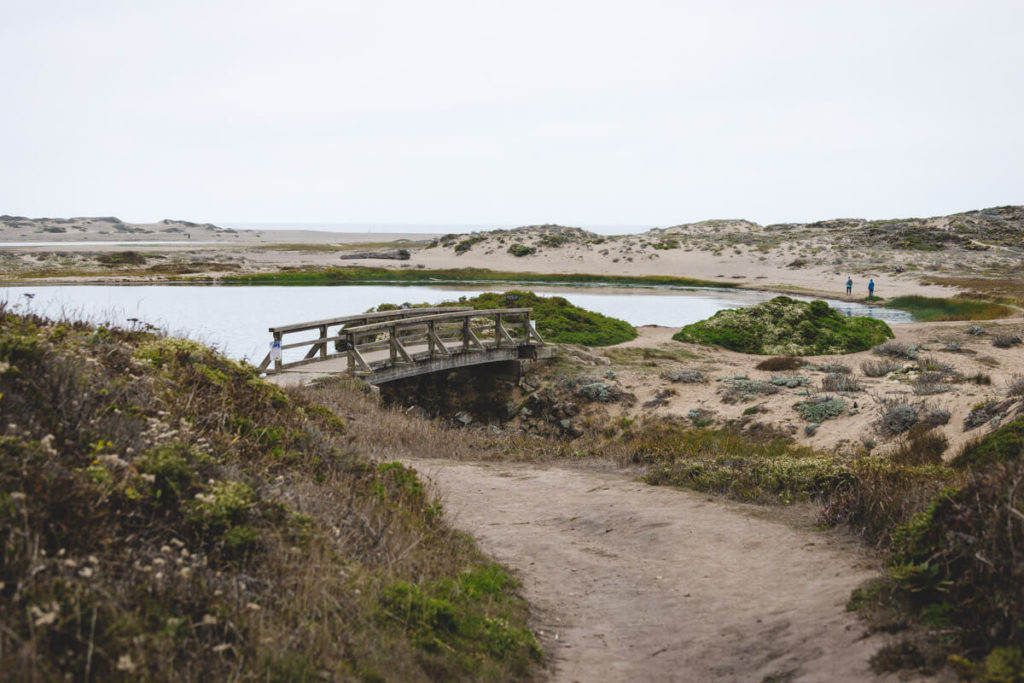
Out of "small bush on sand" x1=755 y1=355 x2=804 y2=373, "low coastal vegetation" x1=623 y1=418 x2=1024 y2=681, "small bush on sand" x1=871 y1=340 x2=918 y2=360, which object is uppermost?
"low coastal vegetation" x1=623 y1=418 x2=1024 y2=681

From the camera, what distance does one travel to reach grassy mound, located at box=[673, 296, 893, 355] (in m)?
25.7

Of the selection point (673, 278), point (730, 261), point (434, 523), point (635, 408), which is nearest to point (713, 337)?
point (635, 408)

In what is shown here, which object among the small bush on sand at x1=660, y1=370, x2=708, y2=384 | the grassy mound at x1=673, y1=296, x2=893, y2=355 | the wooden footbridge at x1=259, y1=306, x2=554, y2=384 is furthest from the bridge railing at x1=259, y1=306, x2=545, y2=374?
the grassy mound at x1=673, y1=296, x2=893, y2=355

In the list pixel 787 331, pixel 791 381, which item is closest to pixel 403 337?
pixel 791 381

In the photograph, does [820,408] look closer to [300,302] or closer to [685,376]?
[685,376]

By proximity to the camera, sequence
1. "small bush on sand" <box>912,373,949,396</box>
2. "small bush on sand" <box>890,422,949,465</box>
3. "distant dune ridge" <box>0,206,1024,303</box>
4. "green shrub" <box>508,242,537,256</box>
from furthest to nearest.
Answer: "green shrub" <box>508,242,537,256</box> → "distant dune ridge" <box>0,206,1024,303</box> → "small bush on sand" <box>912,373,949,396</box> → "small bush on sand" <box>890,422,949,465</box>

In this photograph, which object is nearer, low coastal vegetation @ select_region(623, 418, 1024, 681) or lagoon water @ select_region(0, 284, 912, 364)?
low coastal vegetation @ select_region(623, 418, 1024, 681)

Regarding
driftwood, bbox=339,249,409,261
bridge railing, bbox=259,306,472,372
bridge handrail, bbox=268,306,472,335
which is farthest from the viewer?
driftwood, bbox=339,249,409,261

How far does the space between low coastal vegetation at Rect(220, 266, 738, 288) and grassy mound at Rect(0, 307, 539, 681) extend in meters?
49.5

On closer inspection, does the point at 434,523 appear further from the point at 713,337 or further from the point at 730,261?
the point at 730,261

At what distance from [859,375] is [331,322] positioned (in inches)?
558

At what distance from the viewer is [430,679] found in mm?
4676

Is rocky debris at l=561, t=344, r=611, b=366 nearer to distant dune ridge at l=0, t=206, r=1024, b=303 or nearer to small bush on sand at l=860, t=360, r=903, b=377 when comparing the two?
small bush on sand at l=860, t=360, r=903, b=377

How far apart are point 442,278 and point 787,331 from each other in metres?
37.7
